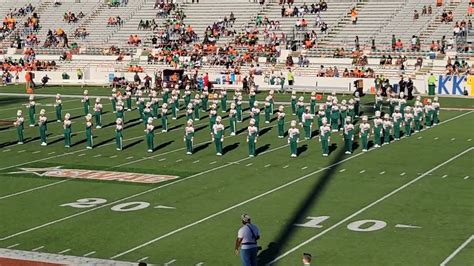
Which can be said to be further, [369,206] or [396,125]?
[396,125]

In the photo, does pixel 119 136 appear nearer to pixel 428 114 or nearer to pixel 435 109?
pixel 428 114

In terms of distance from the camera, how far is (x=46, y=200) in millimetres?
21219

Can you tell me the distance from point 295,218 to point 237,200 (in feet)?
7.16

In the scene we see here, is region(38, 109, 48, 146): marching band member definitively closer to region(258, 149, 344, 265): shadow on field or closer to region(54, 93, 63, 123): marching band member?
region(54, 93, 63, 123): marching band member

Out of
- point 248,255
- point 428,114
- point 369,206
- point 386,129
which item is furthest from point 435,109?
point 248,255

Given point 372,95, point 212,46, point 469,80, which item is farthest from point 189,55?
point 469,80

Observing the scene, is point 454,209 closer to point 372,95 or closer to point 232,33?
point 372,95

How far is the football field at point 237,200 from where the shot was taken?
16703mm

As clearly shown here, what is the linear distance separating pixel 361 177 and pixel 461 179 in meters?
2.38

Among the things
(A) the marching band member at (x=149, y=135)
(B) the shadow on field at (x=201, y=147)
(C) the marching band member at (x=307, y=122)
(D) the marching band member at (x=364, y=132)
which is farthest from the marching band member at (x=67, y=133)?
(D) the marching band member at (x=364, y=132)

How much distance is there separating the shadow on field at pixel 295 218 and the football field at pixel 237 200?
0.9 inches

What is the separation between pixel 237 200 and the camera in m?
20.9

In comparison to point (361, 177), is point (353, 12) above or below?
above

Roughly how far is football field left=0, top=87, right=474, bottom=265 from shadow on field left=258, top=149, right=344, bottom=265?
22 mm
